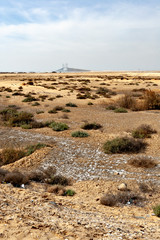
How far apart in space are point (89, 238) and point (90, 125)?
31.4ft

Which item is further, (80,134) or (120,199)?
(80,134)

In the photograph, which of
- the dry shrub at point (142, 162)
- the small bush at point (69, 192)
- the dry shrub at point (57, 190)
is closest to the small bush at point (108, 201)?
the small bush at point (69, 192)

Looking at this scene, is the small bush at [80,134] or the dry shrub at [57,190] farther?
the small bush at [80,134]

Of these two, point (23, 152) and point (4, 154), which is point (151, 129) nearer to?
point (23, 152)

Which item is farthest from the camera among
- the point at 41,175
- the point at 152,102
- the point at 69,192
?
the point at 152,102

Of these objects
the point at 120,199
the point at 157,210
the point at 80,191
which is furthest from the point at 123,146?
the point at 157,210

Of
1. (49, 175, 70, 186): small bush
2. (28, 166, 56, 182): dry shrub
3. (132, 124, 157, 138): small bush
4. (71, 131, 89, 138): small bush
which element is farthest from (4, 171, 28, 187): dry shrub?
(132, 124, 157, 138): small bush

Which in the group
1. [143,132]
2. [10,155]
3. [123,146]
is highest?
[143,132]

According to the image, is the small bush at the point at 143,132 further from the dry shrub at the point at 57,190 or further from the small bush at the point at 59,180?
the dry shrub at the point at 57,190

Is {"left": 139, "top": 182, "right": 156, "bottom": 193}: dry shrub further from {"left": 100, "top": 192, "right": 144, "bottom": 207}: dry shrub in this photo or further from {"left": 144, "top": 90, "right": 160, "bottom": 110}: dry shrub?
{"left": 144, "top": 90, "right": 160, "bottom": 110}: dry shrub

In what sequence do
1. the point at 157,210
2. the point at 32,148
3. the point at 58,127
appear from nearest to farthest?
the point at 157,210, the point at 32,148, the point at 58,127

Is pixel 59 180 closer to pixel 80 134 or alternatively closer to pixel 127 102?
pixel 80 134

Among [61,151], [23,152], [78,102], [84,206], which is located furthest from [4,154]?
[78,102]

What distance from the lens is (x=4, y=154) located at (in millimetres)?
9180
